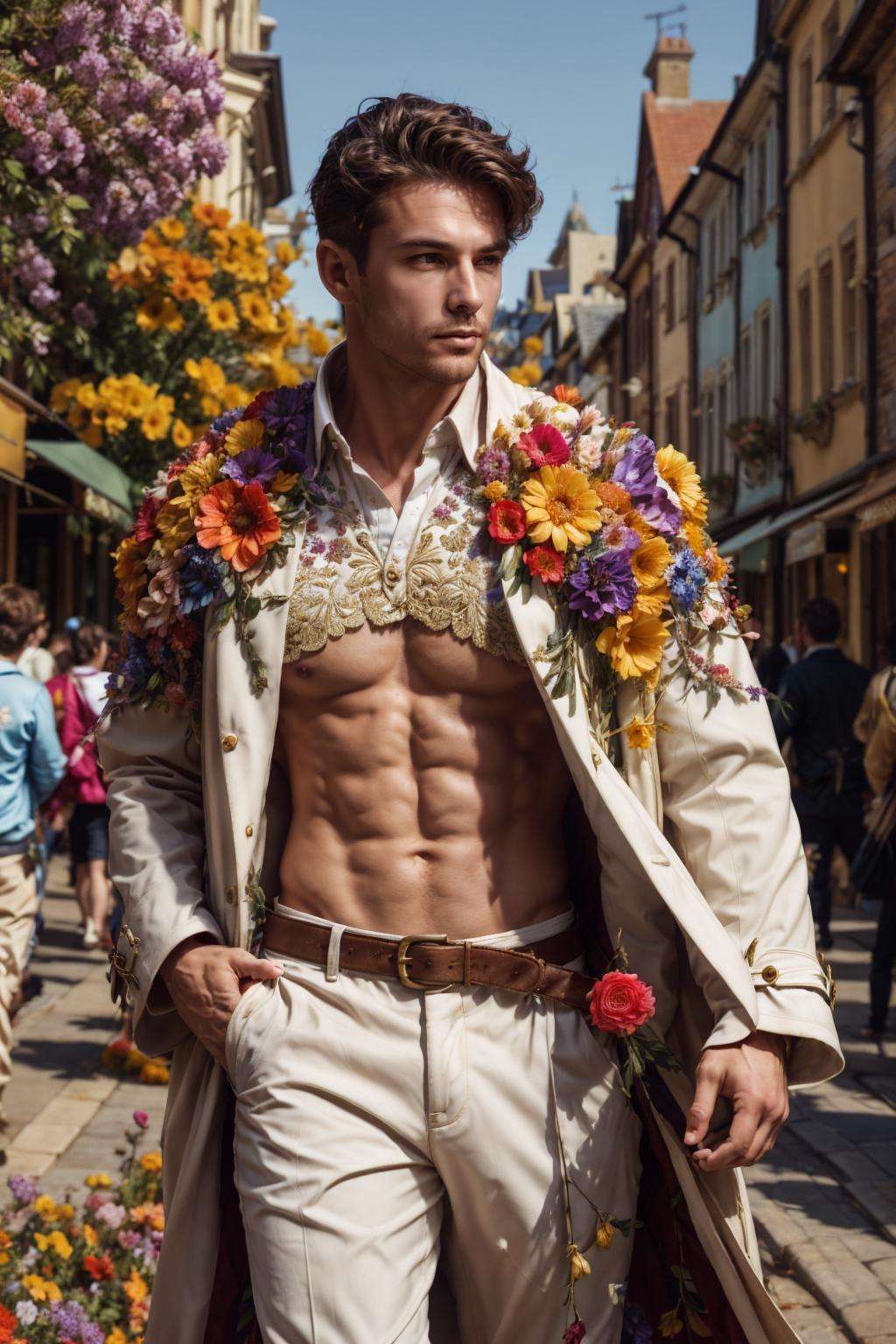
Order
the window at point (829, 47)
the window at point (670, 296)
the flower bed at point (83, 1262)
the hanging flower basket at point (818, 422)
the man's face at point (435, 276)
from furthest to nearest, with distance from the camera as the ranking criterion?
the window at point (670, 296) → the window at point (829, 47) → the hanging flower basket at point (818, 422) → the flower bed at point (83, 1262) → the man's face at point (435, 276)

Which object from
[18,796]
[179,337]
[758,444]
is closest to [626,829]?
[18,796]

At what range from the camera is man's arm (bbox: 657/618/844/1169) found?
104 inches

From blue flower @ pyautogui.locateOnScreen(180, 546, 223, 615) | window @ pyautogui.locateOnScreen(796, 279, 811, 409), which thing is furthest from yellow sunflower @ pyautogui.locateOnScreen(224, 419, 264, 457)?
window @ pyautogui.locateOnScreen(796, 279, 811, 409)

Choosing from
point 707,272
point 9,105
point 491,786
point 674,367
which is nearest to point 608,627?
point 491,786

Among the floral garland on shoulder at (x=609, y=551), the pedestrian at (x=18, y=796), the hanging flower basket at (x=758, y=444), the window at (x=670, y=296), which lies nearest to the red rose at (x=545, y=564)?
the floral garland on shoulder at (x=609, y=551)

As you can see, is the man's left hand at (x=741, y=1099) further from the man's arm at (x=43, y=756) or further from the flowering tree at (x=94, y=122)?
the man's arm at (x=43, y=756)

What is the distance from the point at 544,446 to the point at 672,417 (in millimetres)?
37374

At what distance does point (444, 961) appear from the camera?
2814mm

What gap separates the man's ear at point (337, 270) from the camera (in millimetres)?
3047

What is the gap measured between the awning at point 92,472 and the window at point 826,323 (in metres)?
13.5

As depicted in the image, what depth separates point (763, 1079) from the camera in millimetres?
2627

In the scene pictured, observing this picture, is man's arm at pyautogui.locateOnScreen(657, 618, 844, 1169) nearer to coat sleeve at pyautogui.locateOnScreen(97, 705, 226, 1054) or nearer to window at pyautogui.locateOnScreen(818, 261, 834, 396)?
coat sleeve at pyautogui.locateOnScreen(97, 705, 226, 1054)

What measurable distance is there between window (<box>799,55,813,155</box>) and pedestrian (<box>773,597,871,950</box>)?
1505cm

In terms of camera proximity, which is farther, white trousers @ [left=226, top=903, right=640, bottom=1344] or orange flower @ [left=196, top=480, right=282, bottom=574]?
orange flower @ [left=196, top=480, right=282, bottom=574]
